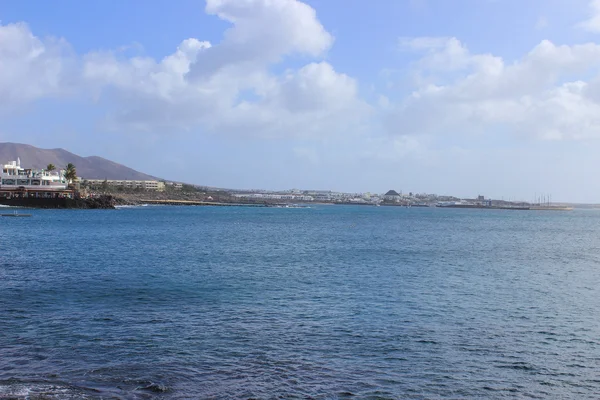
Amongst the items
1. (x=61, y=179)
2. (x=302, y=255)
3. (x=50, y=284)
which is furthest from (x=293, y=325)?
(x=61, y=179)

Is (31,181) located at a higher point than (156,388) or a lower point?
higher

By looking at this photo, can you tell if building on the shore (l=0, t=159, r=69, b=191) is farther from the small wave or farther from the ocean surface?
the small wave

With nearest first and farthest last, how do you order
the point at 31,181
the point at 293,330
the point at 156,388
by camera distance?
the point at 156,388, the point at 293,330, the point at 31,181

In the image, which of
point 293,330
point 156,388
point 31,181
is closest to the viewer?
point 156,388

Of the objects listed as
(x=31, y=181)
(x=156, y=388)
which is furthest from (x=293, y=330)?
(x=31, y=181)

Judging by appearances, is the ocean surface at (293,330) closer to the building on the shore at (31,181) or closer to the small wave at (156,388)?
the small wave at (156,388)

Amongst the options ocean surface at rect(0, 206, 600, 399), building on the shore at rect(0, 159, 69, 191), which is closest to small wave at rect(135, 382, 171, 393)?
ocean surface at rect(0, 206, 600, 399)

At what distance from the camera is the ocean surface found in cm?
1170

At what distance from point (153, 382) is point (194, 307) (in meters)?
7.56

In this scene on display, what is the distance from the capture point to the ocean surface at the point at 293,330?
1170 cm

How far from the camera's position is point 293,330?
52.9 feet

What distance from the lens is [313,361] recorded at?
1320 centimetres

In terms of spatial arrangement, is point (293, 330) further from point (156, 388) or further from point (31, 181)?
point (31, 181)

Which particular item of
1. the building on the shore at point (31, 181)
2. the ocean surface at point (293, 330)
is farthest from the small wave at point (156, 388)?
the building on the shore at point (31, 181)
